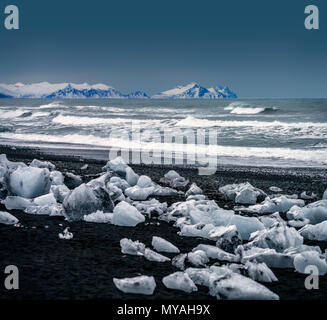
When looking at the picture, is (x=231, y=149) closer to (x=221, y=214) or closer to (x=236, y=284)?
(x=221, y=214)

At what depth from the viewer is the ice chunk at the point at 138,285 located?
3105 millimetres

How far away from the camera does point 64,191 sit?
6266 millimetres

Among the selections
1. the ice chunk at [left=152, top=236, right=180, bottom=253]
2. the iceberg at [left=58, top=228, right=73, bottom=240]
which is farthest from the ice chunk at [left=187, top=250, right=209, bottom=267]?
the iceberg at [left=58, top=228, right=73, bottom=240]

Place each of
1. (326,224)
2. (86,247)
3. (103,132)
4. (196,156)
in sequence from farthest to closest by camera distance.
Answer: (103,132)
(196,156)
(326,224)
(86,247)

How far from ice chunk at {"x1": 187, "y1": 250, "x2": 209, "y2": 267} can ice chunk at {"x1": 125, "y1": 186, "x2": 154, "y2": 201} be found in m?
2.99

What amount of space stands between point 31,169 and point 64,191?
0.58 m

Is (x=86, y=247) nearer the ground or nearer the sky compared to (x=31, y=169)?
nearer the ground

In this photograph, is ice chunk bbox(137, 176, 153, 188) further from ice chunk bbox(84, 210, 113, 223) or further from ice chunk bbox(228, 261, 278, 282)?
ice chunk bbox(228, 261, 278, 282)

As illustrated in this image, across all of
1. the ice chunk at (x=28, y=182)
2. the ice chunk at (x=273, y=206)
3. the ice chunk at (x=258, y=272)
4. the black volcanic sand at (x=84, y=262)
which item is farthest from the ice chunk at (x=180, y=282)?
the ice chunk at (x=28, y=182)

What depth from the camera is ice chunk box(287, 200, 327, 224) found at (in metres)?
5.24

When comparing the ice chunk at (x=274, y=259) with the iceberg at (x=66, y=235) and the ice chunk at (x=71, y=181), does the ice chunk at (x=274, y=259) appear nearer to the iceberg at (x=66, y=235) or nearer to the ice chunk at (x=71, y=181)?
the iceberg at (x=66, y=235)

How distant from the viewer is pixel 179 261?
3697mm
